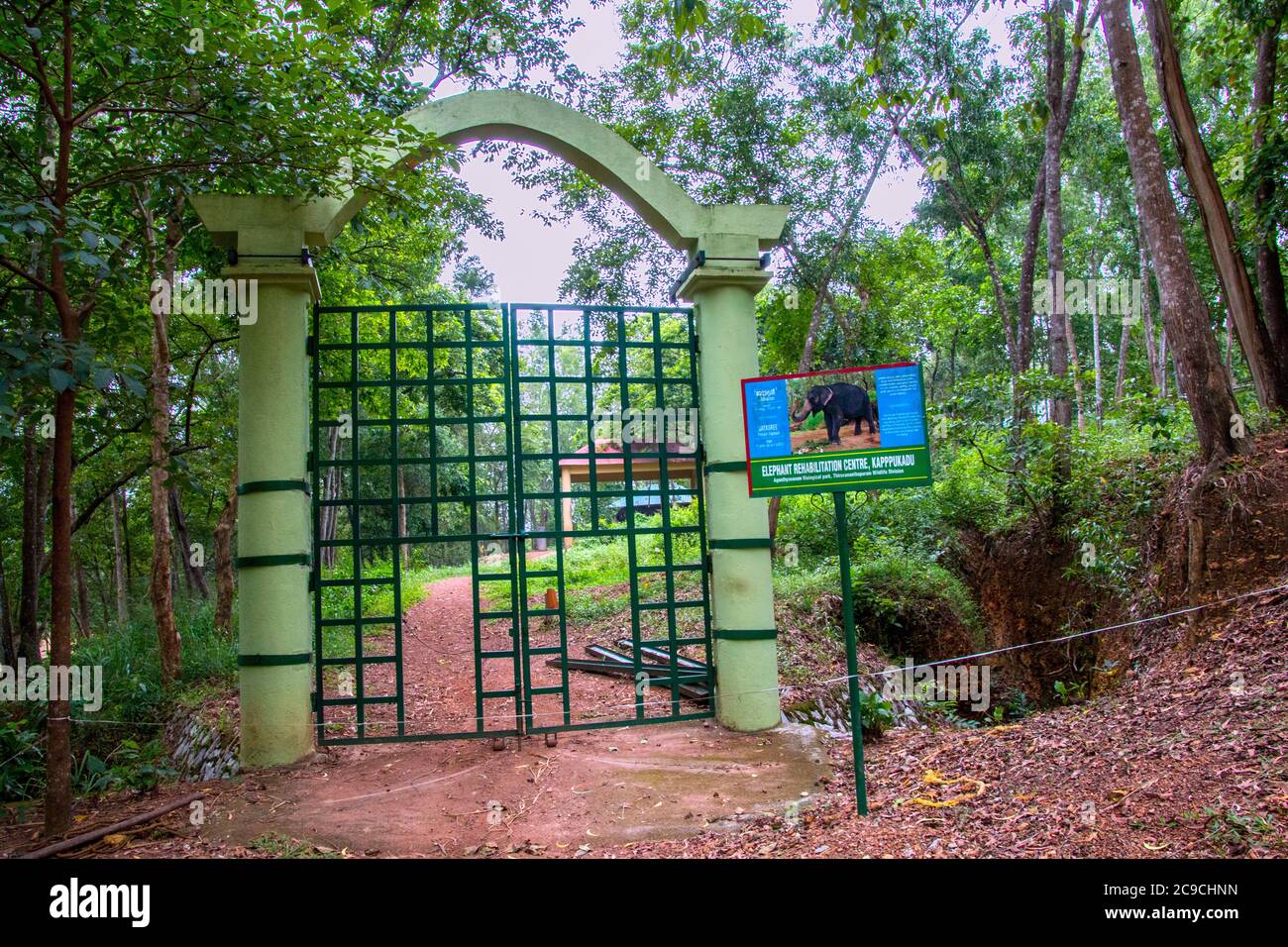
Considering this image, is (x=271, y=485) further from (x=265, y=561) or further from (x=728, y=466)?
(x=728, y=466)

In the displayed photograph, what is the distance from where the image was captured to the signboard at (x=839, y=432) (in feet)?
14.2

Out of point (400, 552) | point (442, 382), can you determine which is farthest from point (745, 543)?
point (400, 552)

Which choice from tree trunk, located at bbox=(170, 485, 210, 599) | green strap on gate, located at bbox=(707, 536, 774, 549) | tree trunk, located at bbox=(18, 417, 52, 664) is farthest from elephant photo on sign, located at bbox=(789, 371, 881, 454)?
tree trunk, located at bbox=(170, 485, 210, 599)

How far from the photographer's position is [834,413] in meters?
4.52

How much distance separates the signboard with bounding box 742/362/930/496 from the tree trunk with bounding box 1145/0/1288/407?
5.06m

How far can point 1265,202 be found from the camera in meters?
8.03

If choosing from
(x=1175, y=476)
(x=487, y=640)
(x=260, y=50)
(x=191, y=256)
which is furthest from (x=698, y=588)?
(x=260, y=50)

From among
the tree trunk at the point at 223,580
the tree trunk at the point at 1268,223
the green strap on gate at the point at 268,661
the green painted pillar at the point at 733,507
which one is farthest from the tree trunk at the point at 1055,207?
the tree trunk at the point at 223,580

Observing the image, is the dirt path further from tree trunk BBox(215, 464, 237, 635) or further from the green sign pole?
tree trunk BBox(215, 464, 237, 635)

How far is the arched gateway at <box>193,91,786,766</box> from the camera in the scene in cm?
561

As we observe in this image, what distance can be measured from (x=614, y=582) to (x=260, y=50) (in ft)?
33.6

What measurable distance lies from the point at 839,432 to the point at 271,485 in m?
3.75

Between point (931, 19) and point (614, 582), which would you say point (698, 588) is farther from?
point (931, 19)

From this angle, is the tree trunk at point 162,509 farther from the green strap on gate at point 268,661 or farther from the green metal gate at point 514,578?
the green strap on gate at point 268,661
